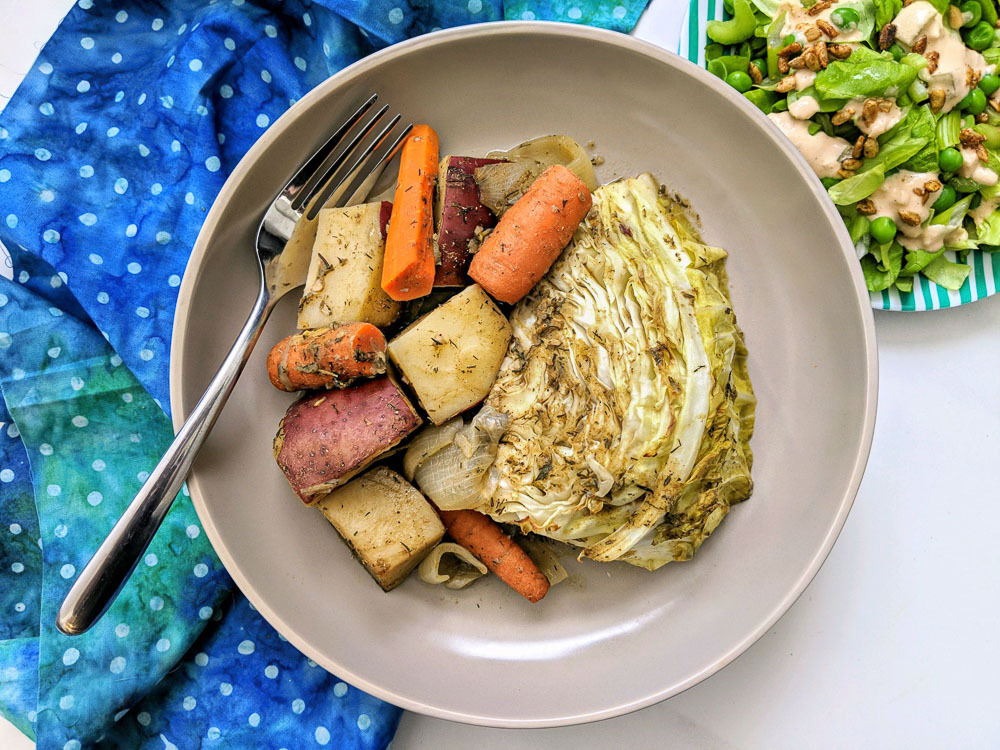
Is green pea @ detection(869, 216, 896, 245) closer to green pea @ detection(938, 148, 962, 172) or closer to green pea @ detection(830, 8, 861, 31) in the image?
green pea @ detection(938, 148, 962, 172)

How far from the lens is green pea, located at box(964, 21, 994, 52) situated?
3.28 metres

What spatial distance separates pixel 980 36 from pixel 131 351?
4.21 m

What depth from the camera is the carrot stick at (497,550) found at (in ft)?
10.0

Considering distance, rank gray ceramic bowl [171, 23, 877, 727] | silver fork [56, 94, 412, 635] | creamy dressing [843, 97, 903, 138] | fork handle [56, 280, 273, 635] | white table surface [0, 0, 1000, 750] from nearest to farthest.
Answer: fork handle [56, 280, 273, 635] < silver fork [56, 94, 412, 635] < gray ceramic bowl [171, 23, 877, 727] < creamy dressing [843, 97, 903, 138] < white table surface [0, 0, 1000, 750]

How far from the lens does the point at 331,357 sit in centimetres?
278

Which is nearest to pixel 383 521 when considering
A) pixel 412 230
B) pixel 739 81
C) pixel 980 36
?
pixel 412 230

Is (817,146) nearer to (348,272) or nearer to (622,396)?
(622,396)

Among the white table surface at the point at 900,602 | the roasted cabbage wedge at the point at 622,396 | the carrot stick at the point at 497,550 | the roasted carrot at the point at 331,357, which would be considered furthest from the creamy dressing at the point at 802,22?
the carrot stick at the point at 497,550

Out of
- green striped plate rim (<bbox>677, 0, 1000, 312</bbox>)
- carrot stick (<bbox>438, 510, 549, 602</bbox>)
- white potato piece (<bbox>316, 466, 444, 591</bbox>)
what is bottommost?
carrot stick (<bbox>438, 510, 549, 602</bbox>)

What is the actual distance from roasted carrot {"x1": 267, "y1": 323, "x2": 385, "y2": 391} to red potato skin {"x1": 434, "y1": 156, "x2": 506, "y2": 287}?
404 millimetres

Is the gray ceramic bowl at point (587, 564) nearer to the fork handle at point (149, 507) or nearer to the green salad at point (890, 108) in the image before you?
the fork handle at point (149, 507)

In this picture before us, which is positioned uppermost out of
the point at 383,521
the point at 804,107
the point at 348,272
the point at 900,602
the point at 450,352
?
the point at 804,107

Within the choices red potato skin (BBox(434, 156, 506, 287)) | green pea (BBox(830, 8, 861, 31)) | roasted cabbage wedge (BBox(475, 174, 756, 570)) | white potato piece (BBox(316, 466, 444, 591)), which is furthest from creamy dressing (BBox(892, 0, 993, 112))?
white potato piece (BBox(316, 466, 444, 591))

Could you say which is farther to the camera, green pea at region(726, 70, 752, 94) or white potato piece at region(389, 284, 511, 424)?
green pea at region(726, 70, 752, 94)
